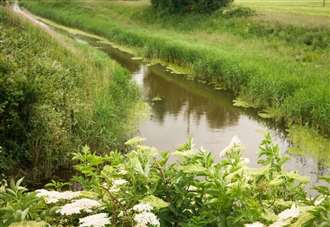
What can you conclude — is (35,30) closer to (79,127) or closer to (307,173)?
(79,127)

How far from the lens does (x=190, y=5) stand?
3212 cm

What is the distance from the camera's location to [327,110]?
11.8 m

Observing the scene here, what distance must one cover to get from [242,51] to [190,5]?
12555 millimetres

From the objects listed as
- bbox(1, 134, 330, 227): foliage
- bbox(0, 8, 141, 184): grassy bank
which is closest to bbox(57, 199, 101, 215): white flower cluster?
bbox(1, 134, 330, 227): foliage

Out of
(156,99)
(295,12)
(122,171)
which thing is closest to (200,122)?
(156,99)

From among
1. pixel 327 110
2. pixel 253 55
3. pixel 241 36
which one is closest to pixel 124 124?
pixel 327 110

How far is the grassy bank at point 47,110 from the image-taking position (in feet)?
27.3

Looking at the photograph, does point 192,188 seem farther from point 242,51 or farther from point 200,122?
point 242,51

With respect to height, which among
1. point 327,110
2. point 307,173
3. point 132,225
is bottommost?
point 307,173

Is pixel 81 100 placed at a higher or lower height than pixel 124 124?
higher

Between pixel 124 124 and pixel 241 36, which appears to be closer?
pixel 124 124

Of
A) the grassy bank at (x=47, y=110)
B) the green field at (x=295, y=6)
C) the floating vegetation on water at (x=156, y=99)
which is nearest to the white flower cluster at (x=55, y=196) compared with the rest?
the grassy bank at (x=47, y=110)

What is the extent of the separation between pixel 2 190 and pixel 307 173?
23.7 feet

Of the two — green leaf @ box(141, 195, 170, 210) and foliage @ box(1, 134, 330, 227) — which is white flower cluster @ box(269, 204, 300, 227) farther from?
green leaf @ box(141, 195, 170, 210)
